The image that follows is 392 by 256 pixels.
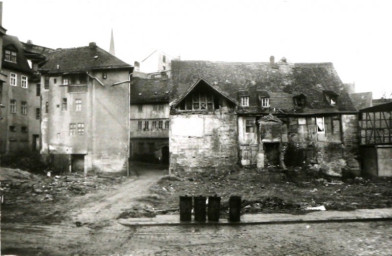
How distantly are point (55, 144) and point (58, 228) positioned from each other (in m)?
19.4

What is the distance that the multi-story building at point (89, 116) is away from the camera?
1164 inches

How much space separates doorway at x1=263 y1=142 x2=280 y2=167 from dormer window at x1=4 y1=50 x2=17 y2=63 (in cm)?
2792

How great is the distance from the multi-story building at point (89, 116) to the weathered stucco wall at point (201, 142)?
4663 mm

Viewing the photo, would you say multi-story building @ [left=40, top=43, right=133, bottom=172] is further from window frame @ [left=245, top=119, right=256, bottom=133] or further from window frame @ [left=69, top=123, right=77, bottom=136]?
window frame @ [left=245, top=119, right=256, bottom=133]

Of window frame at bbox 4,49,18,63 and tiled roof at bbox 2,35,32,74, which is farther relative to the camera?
window frame at bbox 4,49,18,63

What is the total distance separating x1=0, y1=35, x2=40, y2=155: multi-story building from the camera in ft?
109

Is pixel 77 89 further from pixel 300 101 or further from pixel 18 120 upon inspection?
pixel 300 101

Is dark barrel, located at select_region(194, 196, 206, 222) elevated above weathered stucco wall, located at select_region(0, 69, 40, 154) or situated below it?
below

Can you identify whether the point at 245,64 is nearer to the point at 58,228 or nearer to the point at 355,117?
the point at 355,117

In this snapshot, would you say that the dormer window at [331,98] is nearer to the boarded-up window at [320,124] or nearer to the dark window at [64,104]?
the boarded-up window at [320,124]

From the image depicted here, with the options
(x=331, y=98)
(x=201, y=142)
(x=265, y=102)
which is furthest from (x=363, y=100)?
(x=201, y=142)

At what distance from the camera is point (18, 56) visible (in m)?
36.3

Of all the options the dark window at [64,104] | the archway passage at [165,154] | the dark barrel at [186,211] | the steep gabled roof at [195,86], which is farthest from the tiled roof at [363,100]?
the dark barrel at [186,211]

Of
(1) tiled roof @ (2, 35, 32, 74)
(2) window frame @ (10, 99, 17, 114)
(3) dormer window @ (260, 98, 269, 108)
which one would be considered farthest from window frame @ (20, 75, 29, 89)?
(3) dormer window @ (260, 98, 269, 108)
